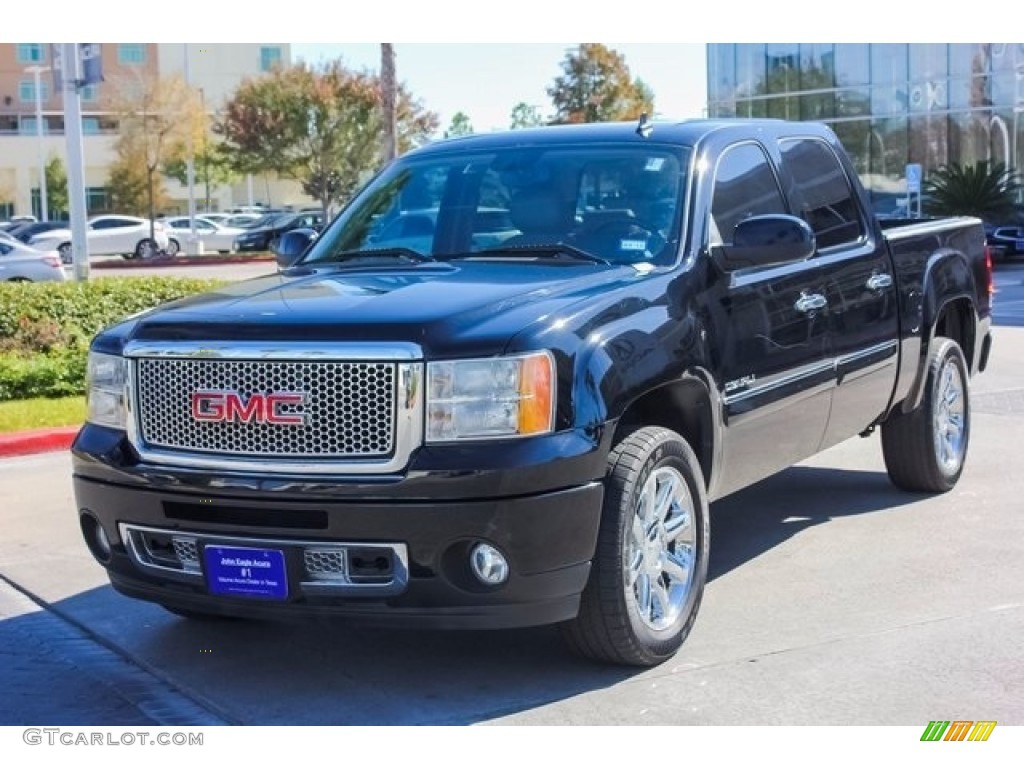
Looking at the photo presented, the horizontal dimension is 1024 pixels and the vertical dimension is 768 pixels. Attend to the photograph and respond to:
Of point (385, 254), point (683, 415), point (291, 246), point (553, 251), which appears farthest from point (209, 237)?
point (683, 415)

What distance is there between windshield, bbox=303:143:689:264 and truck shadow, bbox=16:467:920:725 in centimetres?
152

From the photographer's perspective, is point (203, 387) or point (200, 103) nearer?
point (203, 387)

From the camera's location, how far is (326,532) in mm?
4543

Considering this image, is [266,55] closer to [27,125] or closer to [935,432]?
[27,125]

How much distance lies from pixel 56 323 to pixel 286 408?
32.6 feet

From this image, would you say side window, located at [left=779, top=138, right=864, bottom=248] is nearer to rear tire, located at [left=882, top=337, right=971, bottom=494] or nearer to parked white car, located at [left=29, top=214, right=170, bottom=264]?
rear tire, located at [left=882, top=337, right=971, bottom=494]

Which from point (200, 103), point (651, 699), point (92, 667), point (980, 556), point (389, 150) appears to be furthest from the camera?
point (200, 103)

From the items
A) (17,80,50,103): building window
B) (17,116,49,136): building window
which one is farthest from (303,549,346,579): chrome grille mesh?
(17,80,50,103): building window

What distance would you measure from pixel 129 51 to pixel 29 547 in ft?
213

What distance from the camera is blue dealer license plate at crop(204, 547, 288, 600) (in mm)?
4625

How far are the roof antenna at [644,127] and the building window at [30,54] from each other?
6966cm

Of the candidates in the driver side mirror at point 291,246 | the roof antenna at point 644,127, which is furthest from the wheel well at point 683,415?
the driver side mirror at point 291,246

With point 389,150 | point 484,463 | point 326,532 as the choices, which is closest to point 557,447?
point 484,463
